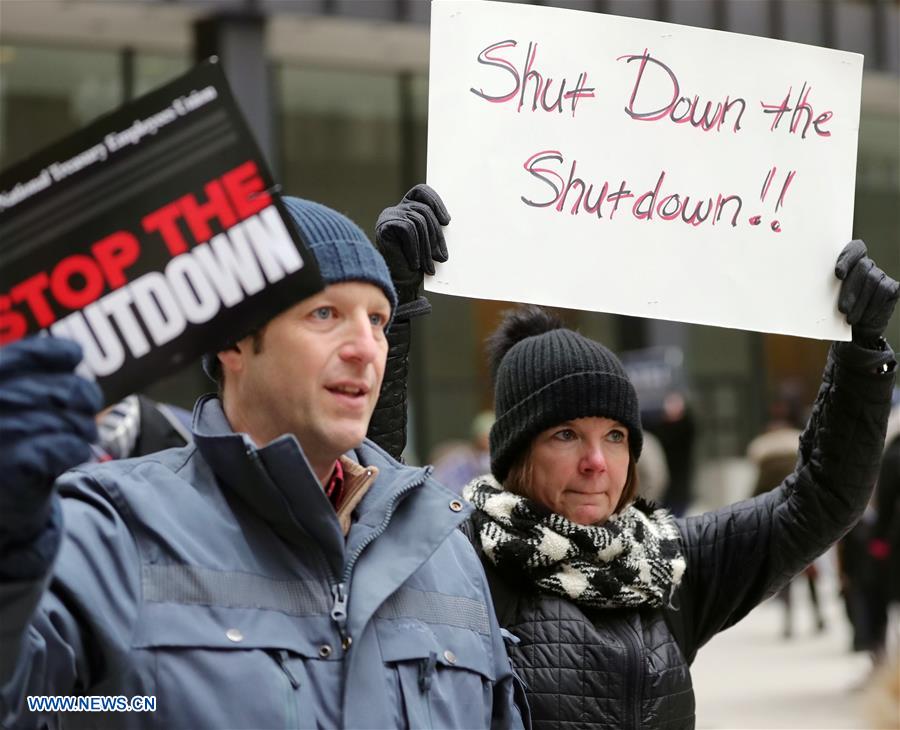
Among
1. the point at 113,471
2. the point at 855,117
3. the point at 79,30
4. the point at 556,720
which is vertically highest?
the point at 79,30

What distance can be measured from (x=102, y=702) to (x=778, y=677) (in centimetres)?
796

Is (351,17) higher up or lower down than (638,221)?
higher up

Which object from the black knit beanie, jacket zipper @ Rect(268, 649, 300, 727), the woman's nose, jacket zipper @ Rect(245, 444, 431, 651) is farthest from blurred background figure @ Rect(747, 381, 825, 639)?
jacket zipper @ Rect(268, 649, 300, 727)

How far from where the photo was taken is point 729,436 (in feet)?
59.0

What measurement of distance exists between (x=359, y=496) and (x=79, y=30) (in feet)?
40.6

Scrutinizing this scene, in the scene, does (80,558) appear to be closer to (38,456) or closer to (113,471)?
(113,471)

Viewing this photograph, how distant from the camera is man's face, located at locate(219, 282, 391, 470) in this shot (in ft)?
7.29

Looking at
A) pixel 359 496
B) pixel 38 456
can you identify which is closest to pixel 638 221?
pixel 359 496

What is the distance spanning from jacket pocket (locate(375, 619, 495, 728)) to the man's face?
12.8 inches

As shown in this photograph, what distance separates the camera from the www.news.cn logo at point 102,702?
6.72 ft

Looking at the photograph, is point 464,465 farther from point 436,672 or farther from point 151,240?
point 151,240

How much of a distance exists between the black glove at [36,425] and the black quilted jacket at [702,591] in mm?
1358

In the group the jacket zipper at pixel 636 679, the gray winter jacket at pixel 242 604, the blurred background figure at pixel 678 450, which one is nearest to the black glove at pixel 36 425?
the gray winter jacket at pixel 242 604

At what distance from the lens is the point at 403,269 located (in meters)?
2.86
